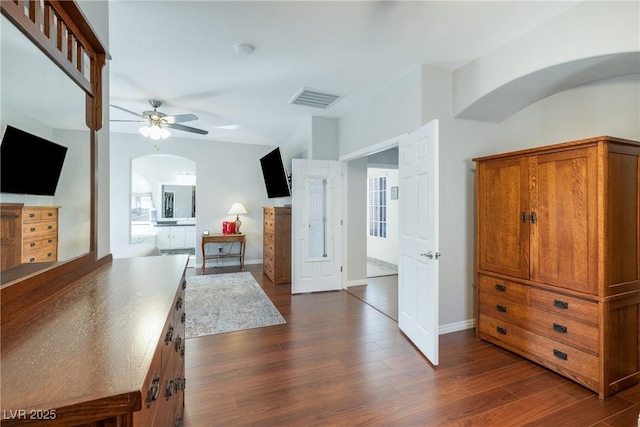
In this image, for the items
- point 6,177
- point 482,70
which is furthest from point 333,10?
point 6,177

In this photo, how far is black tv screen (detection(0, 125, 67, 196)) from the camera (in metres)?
0.94

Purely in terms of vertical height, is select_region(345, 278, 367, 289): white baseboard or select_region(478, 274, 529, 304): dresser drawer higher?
select_region(478, 274, 529, 304): dresser drawer

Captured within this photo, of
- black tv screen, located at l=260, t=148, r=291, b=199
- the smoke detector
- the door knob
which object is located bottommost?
the door knob

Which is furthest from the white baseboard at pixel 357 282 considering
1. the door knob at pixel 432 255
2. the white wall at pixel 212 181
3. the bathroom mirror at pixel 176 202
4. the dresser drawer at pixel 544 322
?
the bathroom mirror at pixel 176 202

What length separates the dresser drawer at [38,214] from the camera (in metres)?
1.06

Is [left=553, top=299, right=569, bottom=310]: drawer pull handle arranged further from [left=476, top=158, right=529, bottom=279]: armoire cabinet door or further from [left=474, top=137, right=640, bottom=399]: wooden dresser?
[left=476, top=158, right=529, bottom=279]: armoire cabinet door

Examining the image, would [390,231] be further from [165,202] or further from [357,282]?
[165,202]

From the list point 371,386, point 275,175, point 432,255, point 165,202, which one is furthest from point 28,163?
point 165,202

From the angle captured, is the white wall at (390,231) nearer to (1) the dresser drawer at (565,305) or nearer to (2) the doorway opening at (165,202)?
(1) the dresser drawer at (565,305)

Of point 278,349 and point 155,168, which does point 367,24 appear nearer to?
point 278,349

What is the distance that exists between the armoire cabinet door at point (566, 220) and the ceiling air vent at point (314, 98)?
2419mm

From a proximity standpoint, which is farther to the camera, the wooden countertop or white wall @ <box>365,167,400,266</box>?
white wall @ <box>365,167,400,266</box>

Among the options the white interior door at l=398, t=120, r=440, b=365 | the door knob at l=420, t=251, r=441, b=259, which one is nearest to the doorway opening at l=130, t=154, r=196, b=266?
the white interior door at l=398, t=120, r=440, b=365

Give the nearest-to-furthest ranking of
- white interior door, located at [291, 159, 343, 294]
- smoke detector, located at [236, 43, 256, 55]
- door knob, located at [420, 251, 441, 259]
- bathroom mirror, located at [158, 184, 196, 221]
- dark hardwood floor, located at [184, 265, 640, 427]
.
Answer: dark hardwood floor, located at [184, 265, 640, 427] → door knob, located at [420, 251, 441, 259] → smoke detector, located at [236, 43, 256, 55] → white interior door, located at [291, 159, 343, 294] → bathroom mirror, located at [158, 184, 196, 221]
